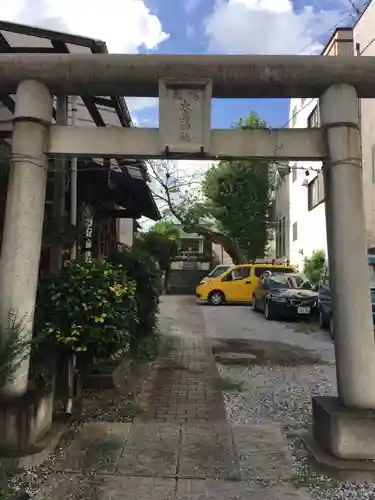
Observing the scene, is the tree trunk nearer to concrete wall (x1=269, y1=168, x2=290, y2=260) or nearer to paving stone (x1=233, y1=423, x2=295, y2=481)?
concrete wall (x1=269, y1=168, x2=290, y2=260)

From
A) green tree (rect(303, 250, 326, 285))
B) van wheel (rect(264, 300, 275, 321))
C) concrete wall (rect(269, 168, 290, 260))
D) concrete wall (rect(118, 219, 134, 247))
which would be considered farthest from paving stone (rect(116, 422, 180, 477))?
concrete wall (rect(269, 168, 290, 260))

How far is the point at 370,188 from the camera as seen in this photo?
625 inches

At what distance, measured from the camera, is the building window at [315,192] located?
67.3 feet

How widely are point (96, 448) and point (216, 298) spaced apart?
633 inches

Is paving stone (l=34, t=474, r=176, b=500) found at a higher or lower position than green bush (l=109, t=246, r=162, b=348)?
lower

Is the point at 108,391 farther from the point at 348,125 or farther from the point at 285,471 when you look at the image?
the point at 348,125

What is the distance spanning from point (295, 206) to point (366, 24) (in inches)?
426

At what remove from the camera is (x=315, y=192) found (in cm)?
2169

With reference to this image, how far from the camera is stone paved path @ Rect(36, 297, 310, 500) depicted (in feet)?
12.7

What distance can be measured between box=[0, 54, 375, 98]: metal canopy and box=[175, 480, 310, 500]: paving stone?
11.8ft

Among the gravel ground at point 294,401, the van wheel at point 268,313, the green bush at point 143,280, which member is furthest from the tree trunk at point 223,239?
the green bush at point 143,280

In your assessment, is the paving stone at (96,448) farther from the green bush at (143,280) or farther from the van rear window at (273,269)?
the van rear window at (273,269)

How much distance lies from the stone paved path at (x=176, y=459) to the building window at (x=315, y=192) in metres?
15.4

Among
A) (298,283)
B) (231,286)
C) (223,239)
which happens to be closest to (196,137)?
(298,283)
